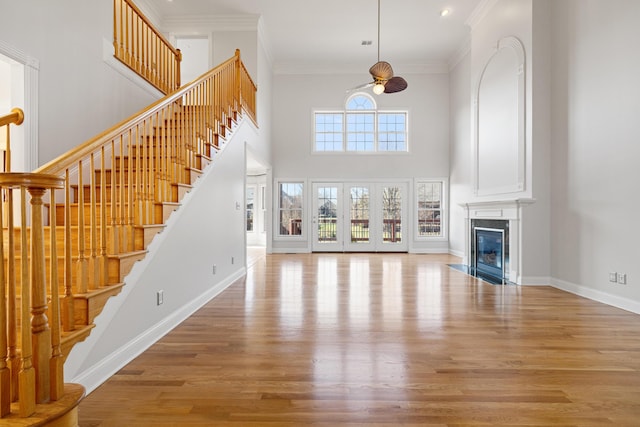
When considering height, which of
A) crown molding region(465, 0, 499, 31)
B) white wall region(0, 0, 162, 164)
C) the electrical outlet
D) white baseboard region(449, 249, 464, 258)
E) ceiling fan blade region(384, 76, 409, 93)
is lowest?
white baseboard region(449, 249, 464, 258)

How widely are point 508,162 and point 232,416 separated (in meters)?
5.50

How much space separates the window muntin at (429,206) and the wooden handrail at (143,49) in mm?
6760

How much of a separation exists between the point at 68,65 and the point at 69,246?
2.72 metres

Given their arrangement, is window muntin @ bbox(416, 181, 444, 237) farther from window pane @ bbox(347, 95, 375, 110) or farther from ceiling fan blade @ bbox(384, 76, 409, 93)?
ceiling fan blade @ bbox(384, 76, 409, 93)

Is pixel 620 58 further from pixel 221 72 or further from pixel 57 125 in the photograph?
pixel 57 125

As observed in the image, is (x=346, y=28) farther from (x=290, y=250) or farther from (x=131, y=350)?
(x=131, y=350)

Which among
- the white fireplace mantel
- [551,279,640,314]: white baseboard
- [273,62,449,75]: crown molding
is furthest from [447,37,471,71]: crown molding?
[551,279,640,314]: white baseboard

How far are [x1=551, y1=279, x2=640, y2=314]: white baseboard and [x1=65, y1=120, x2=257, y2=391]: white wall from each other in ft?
15.5

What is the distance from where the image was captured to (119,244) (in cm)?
246

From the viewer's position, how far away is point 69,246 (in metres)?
1.91

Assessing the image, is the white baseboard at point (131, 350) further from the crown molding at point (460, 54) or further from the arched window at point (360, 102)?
the crown molding at point (460, 54)

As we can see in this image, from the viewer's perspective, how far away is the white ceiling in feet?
22.5

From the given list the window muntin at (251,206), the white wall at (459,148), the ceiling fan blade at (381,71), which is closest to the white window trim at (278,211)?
the window muntin at (251,206)

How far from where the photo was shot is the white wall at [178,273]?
221 centimetres
